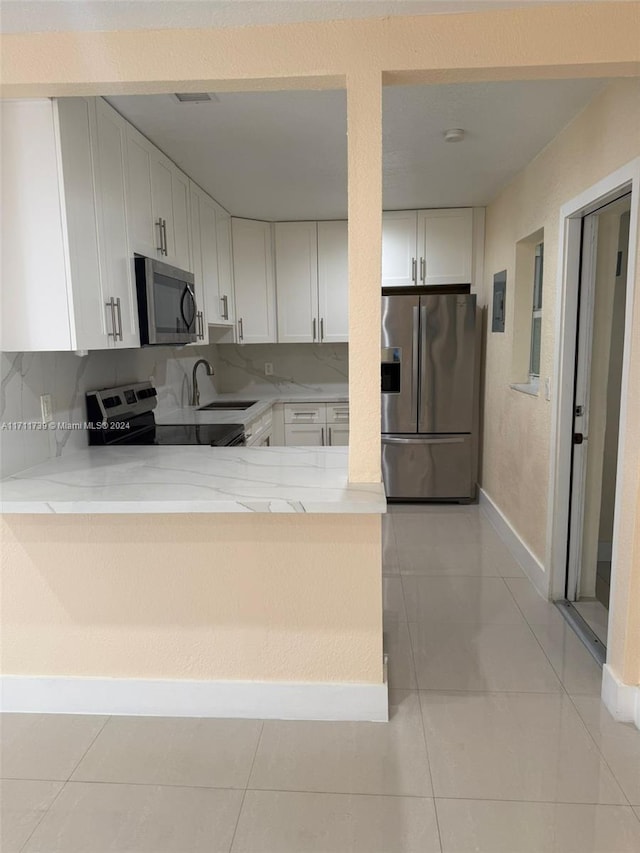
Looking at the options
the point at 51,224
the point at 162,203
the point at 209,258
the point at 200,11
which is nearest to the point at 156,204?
the point at 162,203

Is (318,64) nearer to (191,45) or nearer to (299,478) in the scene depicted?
(191,45)

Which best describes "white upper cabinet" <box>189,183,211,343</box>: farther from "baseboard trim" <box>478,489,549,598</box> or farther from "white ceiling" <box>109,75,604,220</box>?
"baseboard trim" <box>478,489,549,598</box>

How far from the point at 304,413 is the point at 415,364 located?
3.34ft

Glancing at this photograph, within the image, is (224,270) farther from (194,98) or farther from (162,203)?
(194,98)

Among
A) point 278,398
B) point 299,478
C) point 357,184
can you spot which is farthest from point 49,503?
point 278,398

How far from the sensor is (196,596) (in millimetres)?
2092

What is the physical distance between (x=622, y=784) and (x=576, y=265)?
209 cm

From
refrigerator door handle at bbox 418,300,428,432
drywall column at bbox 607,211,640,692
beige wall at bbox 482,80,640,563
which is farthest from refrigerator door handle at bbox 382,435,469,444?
drywall column at bbox 607,211,640,692

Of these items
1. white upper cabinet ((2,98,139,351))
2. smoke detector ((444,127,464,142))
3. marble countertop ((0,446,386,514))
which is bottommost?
marble countertop ((0,446,386,514))

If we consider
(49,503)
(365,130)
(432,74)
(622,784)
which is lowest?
Result: (622,784)

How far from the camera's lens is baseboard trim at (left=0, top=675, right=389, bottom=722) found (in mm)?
2092

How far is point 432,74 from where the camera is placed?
69.1 inches

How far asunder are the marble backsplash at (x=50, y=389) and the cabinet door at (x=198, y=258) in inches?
17.5

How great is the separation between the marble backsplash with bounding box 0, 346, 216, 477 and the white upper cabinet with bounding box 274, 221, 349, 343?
5.75 ft
